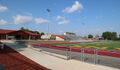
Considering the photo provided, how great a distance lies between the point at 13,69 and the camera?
5336mm

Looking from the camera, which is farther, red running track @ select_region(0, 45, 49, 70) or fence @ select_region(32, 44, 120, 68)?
fence @ select_region(32, 44, 120, 68)

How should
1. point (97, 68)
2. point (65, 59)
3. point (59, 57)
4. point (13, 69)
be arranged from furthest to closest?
1. point (59, 57)
2. point (65, 59)
3. point (97, 68)
4. point (13, 69)

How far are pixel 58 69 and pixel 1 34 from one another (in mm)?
45269

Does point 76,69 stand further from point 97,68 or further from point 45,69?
point 45,69

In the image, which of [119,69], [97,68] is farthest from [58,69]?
[119,69]

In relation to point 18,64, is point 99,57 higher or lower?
lower

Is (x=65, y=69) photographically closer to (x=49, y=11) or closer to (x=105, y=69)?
(x=105, y=69)

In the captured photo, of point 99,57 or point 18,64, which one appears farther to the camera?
point 99,57

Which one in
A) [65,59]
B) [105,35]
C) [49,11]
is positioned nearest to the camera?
[65,59]

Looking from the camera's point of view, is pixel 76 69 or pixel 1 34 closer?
pixel 76 69

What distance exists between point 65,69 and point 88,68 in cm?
158

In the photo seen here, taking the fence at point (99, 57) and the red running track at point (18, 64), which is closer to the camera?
the red running track at point (18, 64)

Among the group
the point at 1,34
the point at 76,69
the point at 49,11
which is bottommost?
the point at 76,69

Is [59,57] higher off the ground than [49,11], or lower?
lower
